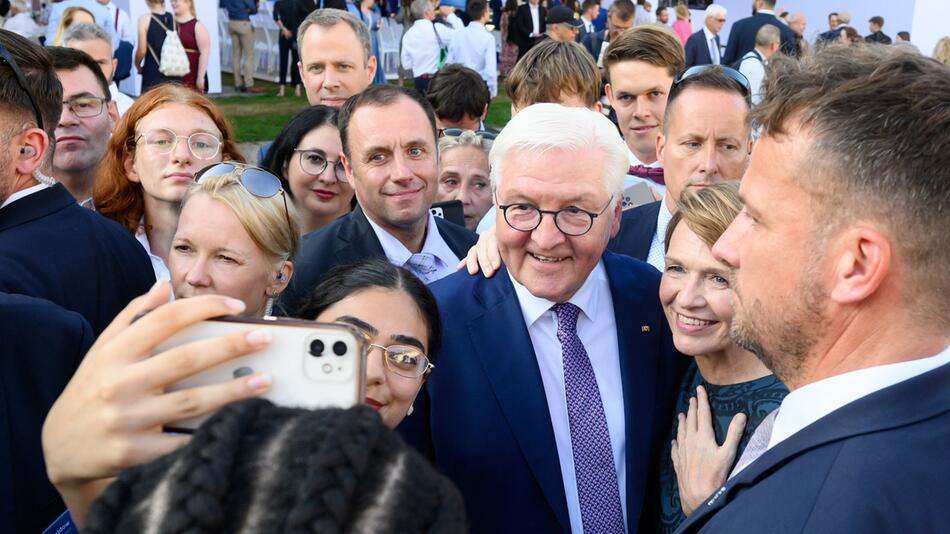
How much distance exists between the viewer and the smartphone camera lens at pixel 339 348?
1.21 meters

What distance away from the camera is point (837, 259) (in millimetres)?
1676

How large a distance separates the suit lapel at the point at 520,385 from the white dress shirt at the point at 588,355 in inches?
1.7

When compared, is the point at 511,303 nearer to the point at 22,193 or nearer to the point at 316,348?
the point at 22,193

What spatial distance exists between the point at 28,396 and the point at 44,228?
1.03m

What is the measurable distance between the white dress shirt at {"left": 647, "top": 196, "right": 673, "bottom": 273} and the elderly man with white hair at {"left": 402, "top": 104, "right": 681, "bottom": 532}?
84 cm

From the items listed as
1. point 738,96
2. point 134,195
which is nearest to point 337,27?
point 134,195

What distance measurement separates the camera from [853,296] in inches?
65.3

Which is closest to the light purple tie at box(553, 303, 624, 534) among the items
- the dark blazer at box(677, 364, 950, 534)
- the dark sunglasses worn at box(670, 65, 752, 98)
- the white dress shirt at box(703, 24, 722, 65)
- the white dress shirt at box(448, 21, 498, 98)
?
the dark blazer at box(677, 364, 950, 534)

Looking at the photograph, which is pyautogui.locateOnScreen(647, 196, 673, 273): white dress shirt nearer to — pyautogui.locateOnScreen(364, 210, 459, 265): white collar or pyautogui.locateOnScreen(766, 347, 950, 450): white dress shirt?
pyautogui.locateOnScreen(364, 210, 459, 265): white collar

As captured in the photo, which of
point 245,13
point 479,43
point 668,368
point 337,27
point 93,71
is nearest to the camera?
point 668,368

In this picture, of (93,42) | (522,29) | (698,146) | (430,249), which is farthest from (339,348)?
(522,29)

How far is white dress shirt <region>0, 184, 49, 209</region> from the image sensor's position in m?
2.66

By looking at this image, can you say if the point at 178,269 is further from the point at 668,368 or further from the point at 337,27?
the point at 337,27

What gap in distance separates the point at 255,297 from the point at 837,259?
1.97m
